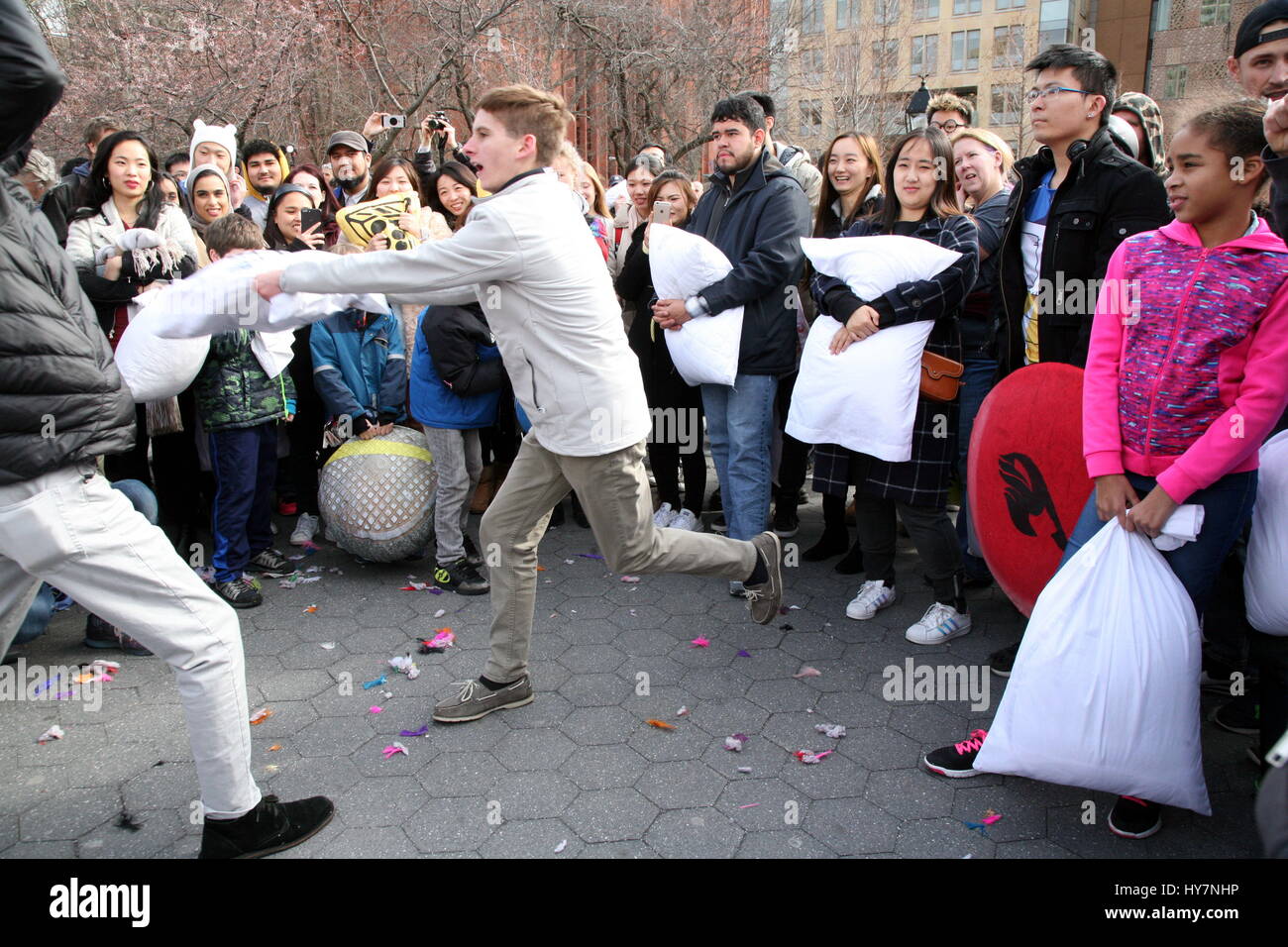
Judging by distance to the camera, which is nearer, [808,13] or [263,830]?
[263,830]

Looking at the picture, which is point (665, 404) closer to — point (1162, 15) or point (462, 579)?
point (462, 579)

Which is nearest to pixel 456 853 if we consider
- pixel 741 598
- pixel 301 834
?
pixel 301 834

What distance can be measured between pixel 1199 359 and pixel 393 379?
3997mm

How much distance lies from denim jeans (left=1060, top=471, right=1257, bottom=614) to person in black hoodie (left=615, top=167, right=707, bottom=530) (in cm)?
304

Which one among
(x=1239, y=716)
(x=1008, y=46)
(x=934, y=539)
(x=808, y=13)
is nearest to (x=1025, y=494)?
(x=934, y=539)

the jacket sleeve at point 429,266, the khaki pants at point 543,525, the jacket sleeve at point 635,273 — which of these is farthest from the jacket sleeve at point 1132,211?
the jacket sleeve at point 635,273

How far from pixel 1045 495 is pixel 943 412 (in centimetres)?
83

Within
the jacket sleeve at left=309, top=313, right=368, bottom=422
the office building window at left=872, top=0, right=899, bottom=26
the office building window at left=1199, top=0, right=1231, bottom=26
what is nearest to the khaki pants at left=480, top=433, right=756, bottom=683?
the jacket sleeve at left=309, top=313, right=368, bottom=422

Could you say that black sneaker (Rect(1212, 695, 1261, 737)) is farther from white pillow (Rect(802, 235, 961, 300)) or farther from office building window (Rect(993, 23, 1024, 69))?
office building window (Rect(993, 23, 1024, 69))

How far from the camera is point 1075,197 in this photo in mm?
3629

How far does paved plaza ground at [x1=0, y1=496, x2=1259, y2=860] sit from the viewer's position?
2770 mm

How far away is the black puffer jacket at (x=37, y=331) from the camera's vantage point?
2.15 m
